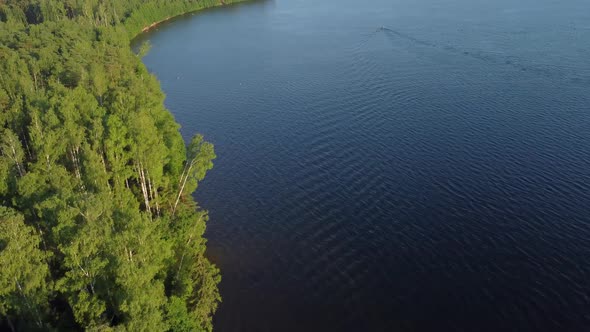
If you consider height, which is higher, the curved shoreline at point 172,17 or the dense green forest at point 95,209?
the curved shoreline at point 172,17

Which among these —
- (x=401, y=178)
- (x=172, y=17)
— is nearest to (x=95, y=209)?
(x=401, y=178)

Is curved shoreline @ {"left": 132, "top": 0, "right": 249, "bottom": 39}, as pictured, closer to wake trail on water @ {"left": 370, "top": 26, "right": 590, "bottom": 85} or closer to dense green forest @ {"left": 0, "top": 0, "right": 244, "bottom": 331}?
wake trail on water @ {"left": 370, "top": 26, "right": 590, "bottom": 85}

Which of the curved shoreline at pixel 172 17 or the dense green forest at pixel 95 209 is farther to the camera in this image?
the curved shoreline at pixel 172 17

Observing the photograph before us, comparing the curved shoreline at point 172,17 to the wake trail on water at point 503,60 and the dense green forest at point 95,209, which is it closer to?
the wake trail on water at point 503,60

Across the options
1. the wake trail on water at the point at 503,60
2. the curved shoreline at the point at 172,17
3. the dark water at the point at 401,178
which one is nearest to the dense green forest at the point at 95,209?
the dark water at the point at 401,178

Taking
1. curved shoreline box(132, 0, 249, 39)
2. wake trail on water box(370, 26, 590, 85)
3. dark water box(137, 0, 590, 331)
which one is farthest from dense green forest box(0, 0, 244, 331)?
curved shoreline box(132, 0, 249, 39)

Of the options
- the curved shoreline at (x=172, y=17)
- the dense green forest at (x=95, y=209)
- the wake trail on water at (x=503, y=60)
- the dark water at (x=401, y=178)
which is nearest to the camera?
the dense green forest at (x=95, y=209)
